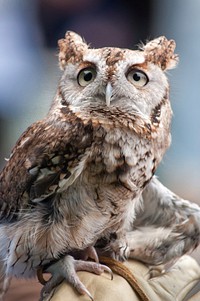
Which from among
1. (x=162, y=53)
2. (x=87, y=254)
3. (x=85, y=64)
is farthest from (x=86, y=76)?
(x=87, y=254)

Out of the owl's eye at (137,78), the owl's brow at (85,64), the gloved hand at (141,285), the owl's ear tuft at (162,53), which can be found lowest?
the gloved hand at (141,285)

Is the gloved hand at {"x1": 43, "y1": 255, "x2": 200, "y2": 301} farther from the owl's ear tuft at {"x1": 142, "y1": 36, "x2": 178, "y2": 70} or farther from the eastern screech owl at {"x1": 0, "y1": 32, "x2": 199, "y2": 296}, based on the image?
the owl's ear tuft at {"x1": 142, "y1": 36, "x2": 178, "y2": 70}

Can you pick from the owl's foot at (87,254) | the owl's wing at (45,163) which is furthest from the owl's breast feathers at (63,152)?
the owl's foot at (87,254)

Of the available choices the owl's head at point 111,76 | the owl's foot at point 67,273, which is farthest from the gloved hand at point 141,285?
the owl's head at point 111,76

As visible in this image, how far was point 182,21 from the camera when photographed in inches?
31.7

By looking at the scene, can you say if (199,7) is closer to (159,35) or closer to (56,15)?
(159,35)

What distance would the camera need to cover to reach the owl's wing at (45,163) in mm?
712

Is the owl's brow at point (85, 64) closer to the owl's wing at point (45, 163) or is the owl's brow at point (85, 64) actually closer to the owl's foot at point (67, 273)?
the owl's wing at point (45, 163)

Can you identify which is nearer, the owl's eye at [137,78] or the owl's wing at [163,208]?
the owl's eye at [137,78]

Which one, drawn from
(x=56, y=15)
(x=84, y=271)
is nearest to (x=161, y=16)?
(x=56, y=15)

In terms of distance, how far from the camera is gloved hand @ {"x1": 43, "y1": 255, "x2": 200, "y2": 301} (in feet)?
2.44

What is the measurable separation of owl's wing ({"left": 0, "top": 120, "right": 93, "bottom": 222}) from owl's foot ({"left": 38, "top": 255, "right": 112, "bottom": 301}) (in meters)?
0.10

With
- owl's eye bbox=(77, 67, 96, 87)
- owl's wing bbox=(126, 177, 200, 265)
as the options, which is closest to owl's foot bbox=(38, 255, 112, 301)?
owl's wing bbox=(126, 177, 200, 265)

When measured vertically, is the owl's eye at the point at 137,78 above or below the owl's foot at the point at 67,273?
above
